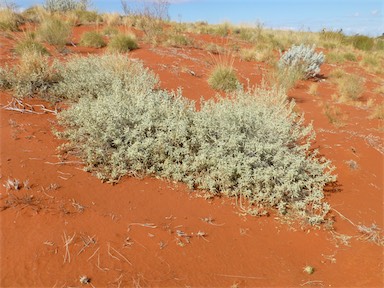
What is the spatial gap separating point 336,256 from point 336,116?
15.4 feet

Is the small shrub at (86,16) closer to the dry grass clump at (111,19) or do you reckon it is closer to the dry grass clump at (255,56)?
the dry grass clump at (111,19)

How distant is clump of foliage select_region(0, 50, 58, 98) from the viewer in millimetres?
6125

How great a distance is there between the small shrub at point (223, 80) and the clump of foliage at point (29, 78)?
374 cm

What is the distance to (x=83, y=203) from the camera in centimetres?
371

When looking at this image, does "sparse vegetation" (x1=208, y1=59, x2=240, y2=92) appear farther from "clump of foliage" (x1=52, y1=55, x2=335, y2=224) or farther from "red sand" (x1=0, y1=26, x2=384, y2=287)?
"red sand" (x1=0, y1=26, x2=384, y2=287)

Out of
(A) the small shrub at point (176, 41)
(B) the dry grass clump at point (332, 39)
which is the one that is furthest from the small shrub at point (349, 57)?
(A) the small shrub at point (176, 41)

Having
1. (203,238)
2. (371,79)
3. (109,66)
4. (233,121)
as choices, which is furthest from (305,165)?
(371,79)

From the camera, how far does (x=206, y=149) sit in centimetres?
457

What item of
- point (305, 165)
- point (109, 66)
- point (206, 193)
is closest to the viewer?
point (206, 193)

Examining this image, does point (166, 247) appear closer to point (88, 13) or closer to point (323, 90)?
point (323, 90)

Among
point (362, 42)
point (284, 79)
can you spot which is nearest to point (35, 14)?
point (284, 79)

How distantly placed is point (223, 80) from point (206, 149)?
14.2 feet

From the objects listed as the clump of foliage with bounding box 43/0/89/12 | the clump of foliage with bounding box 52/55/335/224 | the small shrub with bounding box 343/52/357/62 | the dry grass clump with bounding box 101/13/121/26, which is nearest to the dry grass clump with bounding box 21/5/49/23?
the clump of foliage with bounding box 43/0/89/12

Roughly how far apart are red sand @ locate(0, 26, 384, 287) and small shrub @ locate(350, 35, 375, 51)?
19952mm
